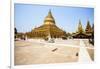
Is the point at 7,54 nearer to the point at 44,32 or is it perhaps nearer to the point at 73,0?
the point at 44,32

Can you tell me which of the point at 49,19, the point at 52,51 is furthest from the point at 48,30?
the point at 52,51

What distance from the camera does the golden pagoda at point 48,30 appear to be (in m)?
1.92

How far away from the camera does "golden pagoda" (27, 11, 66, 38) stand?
1.92 m

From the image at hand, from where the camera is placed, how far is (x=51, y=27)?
199cm

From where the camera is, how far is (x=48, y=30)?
6.49 feet

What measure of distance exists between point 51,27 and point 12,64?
59 cm

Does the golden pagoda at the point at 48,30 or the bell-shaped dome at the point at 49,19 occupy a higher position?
the bell-shaped dome at the point at 49,19

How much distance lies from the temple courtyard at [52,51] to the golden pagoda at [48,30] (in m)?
0.06

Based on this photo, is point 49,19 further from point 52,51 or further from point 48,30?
point 52,51

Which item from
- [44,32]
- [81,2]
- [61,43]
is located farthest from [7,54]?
[81,2]

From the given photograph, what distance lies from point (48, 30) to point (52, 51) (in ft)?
0.79

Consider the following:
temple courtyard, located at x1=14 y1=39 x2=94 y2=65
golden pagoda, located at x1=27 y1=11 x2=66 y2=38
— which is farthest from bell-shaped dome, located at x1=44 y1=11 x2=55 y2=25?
temple courtyard, located at x1=14 y1=39 x2=94 y2=65

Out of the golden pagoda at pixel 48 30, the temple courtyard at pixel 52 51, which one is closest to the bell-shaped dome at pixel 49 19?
the golden pagoda at pixel 48 30

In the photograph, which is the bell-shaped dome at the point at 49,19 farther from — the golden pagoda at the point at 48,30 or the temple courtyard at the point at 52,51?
the temple courtyard at the point at 52,51
